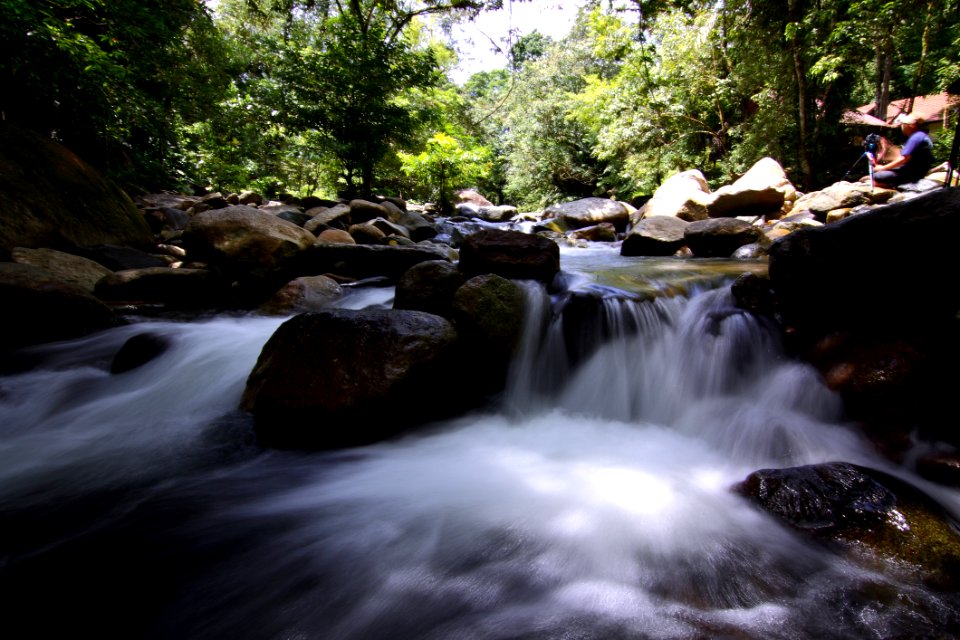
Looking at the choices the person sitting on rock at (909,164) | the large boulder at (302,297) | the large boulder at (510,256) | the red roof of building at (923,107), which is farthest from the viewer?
the red roof of building at (923,107)

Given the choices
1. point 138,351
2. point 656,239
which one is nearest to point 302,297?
point 138,351

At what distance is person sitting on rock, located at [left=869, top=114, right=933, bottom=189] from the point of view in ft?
26.0

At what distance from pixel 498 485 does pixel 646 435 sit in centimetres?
118

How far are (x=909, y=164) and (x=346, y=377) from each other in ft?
38.6

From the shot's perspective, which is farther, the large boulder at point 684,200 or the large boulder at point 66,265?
the large boulder at point 684,200

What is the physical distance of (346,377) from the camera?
2566 millimetres

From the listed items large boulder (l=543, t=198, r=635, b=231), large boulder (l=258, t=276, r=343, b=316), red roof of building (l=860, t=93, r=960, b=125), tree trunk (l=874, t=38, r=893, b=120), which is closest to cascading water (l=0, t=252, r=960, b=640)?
large boulder (l=258, t=276, r=343, b=316)

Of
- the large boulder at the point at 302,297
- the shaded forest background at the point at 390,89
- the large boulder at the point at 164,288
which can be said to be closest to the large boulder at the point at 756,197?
the shaded forest background at the point at 390,89

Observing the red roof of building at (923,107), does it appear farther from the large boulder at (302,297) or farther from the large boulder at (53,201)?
the large boulder at (53,201)

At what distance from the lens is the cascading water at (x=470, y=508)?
4.67 ft

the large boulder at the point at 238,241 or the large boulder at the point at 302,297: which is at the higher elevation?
the large boulder at the point at 238,241

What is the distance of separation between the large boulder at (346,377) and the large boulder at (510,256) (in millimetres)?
1482

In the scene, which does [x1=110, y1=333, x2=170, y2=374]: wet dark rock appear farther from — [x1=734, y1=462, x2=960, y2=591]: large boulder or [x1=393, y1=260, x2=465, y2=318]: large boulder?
[x1=734, y1=462, x2=960, y2=591]: large boulder

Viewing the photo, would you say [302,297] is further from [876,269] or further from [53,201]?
[876,269]
